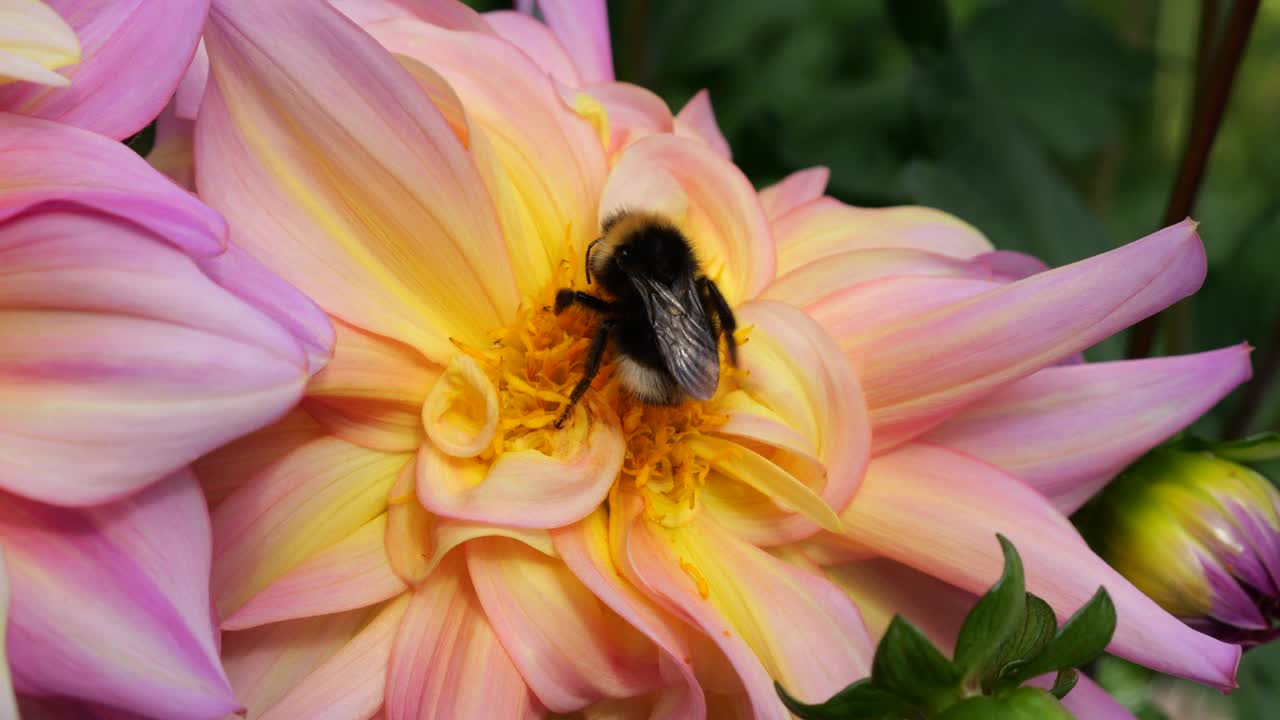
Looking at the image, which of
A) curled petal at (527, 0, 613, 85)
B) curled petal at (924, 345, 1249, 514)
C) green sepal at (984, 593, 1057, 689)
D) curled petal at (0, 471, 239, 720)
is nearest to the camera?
curled petal at (0, 471, 239, 720)

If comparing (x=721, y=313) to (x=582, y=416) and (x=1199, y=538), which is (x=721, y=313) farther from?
(x=1199, y=538)

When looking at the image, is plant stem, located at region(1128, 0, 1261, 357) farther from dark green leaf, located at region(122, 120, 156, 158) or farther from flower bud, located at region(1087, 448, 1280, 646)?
dark green leaf, located at region(122, 120, 156, 158)

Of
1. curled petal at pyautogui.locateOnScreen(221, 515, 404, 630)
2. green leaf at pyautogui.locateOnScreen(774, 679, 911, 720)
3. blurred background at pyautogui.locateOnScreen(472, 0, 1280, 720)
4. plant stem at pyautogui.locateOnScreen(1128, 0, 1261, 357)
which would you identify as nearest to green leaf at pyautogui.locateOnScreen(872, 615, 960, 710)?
green leaf at pyautogui.locateOnScreen(774, 679, 911, 720)

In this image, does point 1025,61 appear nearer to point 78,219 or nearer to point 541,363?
point 541,363

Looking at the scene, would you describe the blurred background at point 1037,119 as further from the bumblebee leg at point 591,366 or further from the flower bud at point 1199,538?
the bumblebee leg at point 591,366

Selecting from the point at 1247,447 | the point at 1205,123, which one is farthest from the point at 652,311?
the point at 1205,123

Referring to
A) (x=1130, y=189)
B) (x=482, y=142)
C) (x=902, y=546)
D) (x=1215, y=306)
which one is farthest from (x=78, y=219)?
(x=1130, y=189)
